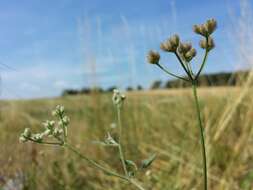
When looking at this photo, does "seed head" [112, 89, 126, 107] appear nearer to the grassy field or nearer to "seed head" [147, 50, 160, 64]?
"seed head" [147, 50, 160, 64]

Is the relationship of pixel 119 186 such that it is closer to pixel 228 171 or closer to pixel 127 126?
pixel 228 171

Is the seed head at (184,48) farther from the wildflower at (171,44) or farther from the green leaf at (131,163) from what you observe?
the green leaf at (131,163)

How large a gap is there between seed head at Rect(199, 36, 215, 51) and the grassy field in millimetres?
1099

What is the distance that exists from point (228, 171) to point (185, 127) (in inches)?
35.2

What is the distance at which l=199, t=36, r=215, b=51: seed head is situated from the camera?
838 mm

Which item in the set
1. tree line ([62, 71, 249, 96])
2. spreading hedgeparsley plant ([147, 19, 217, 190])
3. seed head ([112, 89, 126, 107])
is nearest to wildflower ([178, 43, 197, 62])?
spreading hedgeparsley plant ([147, 19, 217, 190])

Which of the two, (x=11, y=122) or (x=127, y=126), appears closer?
(x=127, y=126)

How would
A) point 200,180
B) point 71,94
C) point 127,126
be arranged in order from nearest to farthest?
point 200,180 < point 127,126 < point 71,94

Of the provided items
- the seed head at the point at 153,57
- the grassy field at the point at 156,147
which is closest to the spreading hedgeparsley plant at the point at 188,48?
the seed head at the point at 153,57

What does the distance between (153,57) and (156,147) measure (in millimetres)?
2360

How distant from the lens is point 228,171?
2.53 metres

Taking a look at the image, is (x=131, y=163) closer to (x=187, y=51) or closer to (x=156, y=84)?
(x=187, y=51)

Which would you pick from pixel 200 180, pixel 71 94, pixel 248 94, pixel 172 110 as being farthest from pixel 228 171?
Result: pixel 71 94

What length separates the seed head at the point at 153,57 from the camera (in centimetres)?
85
